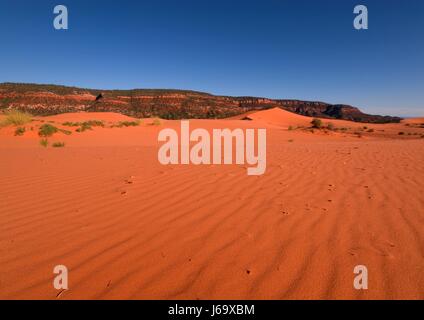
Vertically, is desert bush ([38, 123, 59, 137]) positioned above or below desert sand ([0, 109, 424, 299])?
above

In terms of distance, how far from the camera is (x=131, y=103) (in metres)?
54.2

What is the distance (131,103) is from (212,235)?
55.1m

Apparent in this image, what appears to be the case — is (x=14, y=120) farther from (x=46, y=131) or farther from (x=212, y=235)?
(x=212, y=235)

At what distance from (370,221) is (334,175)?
2247 millimetres

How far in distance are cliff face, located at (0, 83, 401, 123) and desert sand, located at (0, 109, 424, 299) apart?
36.9 meters

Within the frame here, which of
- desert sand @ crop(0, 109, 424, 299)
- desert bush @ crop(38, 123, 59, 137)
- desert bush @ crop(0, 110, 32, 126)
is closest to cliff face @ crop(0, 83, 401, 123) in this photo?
desert bush @ crop(0, 110, 32, 126)

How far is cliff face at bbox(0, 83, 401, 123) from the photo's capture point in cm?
4502

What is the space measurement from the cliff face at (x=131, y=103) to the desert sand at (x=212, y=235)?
36.9 meters

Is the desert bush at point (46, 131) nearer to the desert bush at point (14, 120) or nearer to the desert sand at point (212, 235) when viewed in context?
the desert bush at point (14, 120)

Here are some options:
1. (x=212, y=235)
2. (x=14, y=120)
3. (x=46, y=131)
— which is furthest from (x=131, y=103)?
(x=212, y=235)

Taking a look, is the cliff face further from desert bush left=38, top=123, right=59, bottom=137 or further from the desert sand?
the desert sand

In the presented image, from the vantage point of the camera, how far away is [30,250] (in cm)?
248

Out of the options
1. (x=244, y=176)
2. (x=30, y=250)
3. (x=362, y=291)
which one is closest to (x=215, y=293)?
(x=362, y=291)

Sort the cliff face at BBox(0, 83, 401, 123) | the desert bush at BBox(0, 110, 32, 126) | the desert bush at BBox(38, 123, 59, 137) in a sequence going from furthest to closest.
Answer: the cliff face at BBox(0, 83, 401, 123)
the desert bush at BBox(0, 110, 32, 126)
the desert bush at BBox(38, 123, 59, 137)
